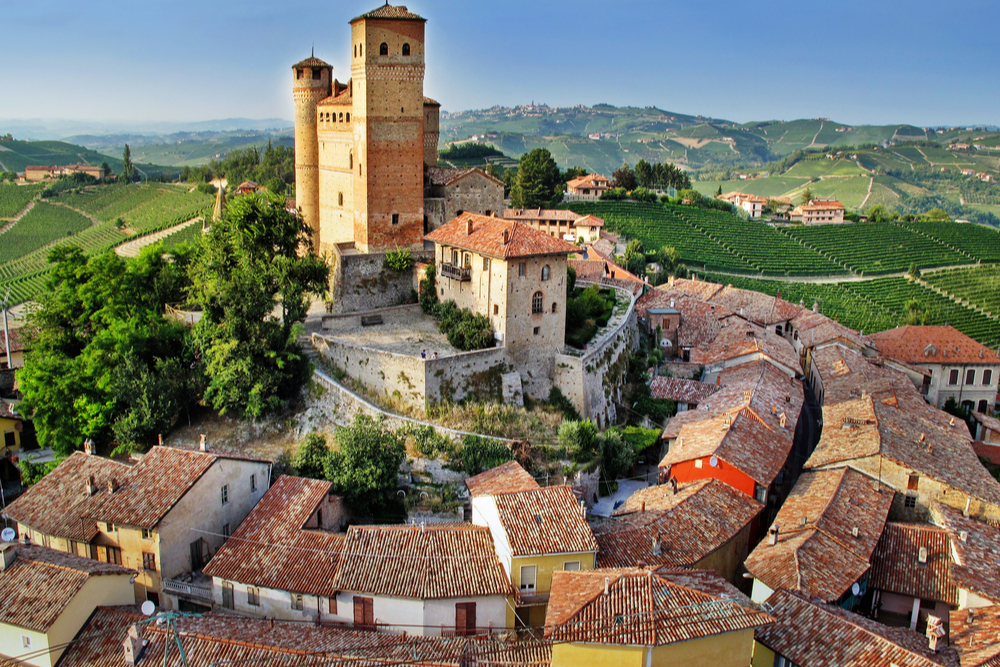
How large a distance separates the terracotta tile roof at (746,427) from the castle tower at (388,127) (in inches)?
604

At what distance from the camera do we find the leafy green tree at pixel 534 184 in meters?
80.2

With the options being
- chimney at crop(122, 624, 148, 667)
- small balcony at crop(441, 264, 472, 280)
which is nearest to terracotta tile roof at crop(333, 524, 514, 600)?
chimney at crop(122, 624, 148, 667)

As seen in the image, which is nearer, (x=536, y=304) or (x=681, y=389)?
(x=536, y=304)

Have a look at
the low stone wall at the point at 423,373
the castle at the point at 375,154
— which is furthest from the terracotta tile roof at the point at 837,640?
the castle at the point at 375,154

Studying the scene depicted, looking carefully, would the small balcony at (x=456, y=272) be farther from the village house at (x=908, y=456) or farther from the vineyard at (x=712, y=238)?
the vineyard at (x=712, y=238)

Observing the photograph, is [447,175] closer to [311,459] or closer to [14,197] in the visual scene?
[311,459]

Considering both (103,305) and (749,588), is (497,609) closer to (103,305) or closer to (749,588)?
(749,588)

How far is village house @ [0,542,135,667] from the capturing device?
19.8 metres

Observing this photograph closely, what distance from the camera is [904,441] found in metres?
30.7

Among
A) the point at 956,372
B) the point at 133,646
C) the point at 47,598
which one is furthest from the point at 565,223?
the point at 133,646

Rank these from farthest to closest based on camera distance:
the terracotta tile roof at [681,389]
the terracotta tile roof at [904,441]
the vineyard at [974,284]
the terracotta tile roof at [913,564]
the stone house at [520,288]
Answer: the vineyard at [974,284]
the terracotta tile roof at [681,389]
the stone house at [520,288]
the terracotta tile roof at [904,441]
the terracotta tile roof at [913,564]

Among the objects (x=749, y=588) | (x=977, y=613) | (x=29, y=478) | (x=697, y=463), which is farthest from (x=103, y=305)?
(x=977, y=613)

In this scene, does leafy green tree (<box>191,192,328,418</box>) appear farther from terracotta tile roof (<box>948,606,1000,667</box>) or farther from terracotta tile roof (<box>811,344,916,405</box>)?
terracotta tile roof (<box>811,344,916,405</box>)

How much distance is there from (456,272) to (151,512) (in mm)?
15069
